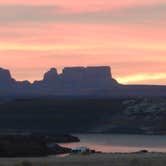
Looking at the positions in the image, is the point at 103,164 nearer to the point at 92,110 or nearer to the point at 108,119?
the point at 108,119

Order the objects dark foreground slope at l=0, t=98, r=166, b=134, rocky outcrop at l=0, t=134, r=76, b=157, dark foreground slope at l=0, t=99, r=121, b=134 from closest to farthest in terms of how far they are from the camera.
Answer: rocky outcrop at l=0, t=134, r=76, b=157 → dark foreground slope at l=0, t=98, r=166, b=134 → dark foreground slope at l=0, t=99, r=121, b=134

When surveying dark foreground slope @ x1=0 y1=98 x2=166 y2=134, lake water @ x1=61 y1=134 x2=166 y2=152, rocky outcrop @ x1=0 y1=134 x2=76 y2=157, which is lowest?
rocky outcrop @ x1=0 y1=134 x2=76 y2=157

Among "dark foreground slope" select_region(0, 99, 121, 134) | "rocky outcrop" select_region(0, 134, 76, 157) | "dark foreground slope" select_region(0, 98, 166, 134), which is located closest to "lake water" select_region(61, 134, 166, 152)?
"rocky outcrop" select_region(0, 134, 76, 157)

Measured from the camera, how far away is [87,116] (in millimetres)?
175750

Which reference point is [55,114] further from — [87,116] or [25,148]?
[25,148]

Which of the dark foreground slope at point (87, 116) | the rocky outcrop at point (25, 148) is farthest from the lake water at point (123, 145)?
the dark foreground slope at point (87, 116)

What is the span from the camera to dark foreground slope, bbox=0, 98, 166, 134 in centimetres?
15962

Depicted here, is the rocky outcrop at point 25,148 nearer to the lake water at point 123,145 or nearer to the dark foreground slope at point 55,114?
the lake water at point 123,145

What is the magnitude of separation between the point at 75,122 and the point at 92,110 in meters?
7.68

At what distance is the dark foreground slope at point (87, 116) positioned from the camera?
160 metres

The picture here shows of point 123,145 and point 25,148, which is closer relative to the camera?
point 25,148

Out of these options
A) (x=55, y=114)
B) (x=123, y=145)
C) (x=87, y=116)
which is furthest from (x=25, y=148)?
(x=55, y=114)

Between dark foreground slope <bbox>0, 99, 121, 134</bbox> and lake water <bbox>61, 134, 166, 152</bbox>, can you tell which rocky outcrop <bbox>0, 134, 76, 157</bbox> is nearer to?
lake water <bbox>61, 134, 166, 152</bbox>

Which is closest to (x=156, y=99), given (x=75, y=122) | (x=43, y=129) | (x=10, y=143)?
(x=75, y=122)
